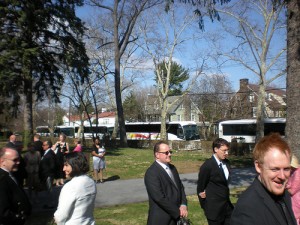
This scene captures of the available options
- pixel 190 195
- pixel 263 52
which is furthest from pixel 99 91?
pixel 190 195

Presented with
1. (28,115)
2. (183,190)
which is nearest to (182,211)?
(183,190)

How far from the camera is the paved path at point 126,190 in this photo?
11164 millimetres

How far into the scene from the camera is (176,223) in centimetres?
475

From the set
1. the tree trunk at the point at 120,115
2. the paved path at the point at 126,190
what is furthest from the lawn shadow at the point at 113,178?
the tree trunk at the point at 120,115

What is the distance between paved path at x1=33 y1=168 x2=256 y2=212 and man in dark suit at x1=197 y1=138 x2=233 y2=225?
5.49 meters

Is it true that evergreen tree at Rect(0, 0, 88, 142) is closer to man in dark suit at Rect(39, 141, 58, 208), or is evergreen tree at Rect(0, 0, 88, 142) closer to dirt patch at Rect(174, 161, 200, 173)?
dirt patch at Rect(174, 161, 200, 173)

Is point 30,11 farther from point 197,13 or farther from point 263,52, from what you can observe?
point 263,52

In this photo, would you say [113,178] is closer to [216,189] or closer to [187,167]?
[187,167]

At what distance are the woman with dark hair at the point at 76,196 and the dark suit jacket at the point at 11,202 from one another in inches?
25.5

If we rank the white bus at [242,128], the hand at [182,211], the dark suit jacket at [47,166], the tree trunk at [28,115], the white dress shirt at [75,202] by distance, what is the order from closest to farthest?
the white dress shirt at [75,202]
the hand at [182,211]
the dark suit jacket at [47,166]
the tree trunk at [28,115]
the white bus at [242,128]

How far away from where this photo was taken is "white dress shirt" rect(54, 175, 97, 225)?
3719 millimetres

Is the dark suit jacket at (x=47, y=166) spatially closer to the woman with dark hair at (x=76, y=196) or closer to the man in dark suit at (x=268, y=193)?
the woman with dark hair at (x=76, y=196)

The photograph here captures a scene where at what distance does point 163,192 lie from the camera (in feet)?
15.6

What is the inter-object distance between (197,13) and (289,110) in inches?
130
